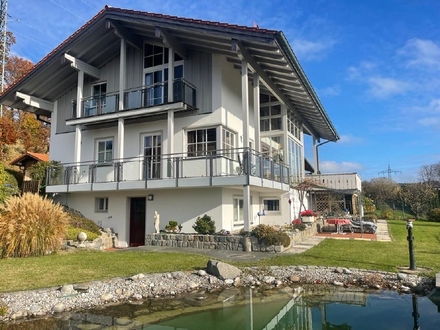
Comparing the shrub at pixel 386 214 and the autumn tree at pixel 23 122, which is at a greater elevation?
the autumn tree at pixel 23 122

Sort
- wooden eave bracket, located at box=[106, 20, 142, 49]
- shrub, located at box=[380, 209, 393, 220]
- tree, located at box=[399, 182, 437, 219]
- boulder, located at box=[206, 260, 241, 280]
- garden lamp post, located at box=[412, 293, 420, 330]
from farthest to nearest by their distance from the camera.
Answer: shrub, located at box=[380, 209, 393, 220] < tree, located at box=[399, 182, 437, 219] < wooden eave bracket, located at box=[106, 20, 142, 49] < boulder, located at box=[206, 260, 241, 280] < garden lamp post, located at box=[412, 293, 420, 330]

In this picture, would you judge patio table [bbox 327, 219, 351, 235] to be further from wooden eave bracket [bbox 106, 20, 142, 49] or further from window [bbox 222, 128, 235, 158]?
wooden eave bracket [bbox 106, 20, 142, 49]

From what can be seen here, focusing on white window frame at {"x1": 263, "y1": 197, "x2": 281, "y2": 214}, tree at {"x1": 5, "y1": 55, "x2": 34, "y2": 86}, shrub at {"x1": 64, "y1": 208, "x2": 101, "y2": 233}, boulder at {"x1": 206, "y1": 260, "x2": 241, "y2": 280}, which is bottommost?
boulder at {"x1": 206, "y1": 260, "x2": 241, "y2": 280}

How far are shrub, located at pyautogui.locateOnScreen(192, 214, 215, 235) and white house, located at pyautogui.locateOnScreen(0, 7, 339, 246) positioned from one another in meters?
0.44

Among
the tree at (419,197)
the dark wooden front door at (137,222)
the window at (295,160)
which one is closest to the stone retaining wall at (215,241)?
the dark wooden front door at (137,222)

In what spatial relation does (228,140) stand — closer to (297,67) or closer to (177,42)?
(297,67)

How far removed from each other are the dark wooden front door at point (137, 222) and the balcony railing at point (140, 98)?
459cm

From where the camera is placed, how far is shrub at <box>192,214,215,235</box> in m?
12.9

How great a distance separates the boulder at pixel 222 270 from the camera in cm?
831

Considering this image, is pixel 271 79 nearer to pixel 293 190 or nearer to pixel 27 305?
pixel 293 190

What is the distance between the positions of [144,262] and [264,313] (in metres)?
4.72

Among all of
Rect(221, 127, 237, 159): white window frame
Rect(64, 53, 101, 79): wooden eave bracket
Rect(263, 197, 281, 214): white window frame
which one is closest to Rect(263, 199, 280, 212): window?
Rect(263, 197, 281, 214): white window frame

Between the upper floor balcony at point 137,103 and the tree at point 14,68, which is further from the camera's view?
the tree at point 14,68

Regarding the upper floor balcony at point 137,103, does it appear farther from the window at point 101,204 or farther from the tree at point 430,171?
the tree at point 430,171
